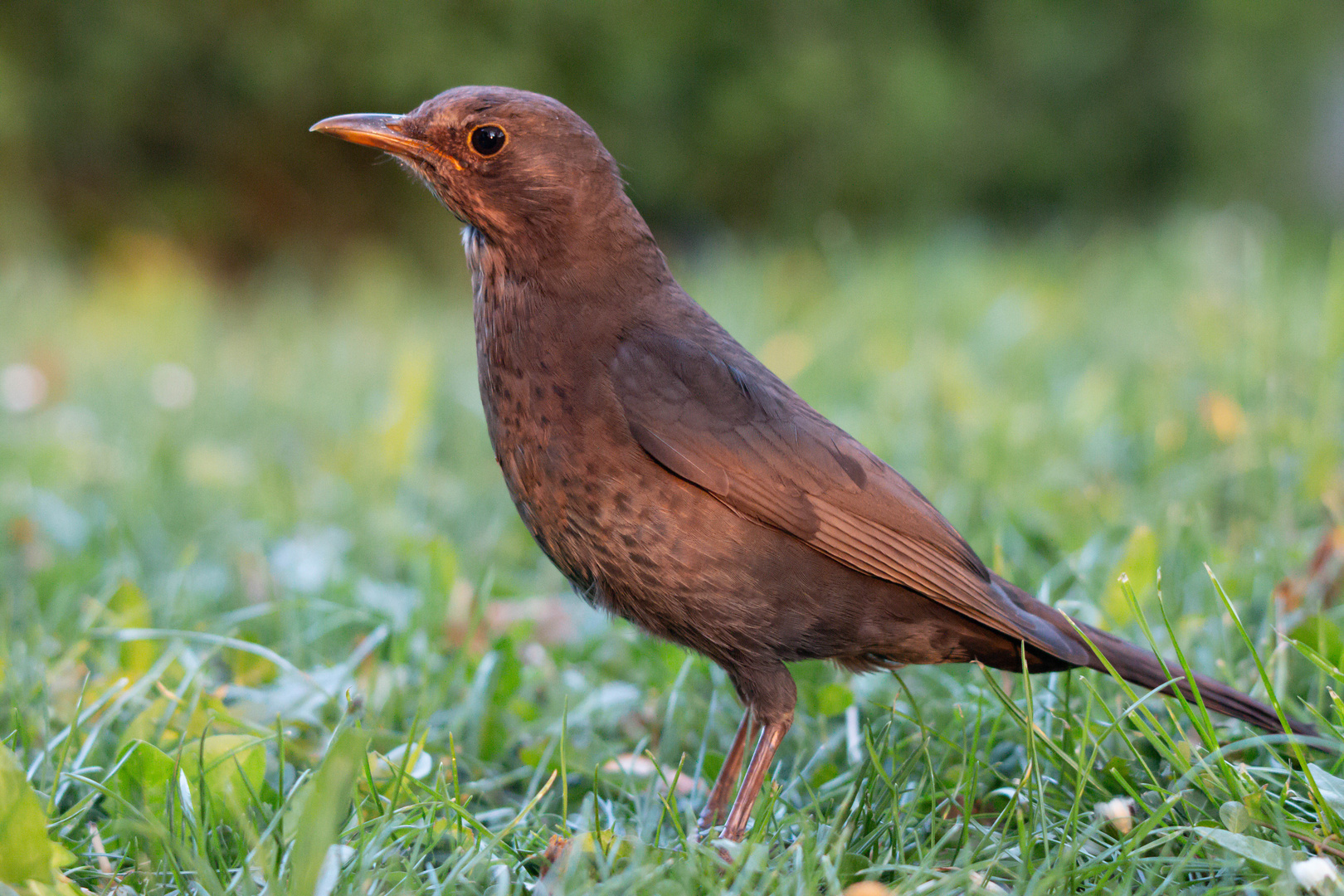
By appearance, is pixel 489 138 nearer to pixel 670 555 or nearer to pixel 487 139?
pixel 487 139

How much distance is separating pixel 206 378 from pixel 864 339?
10.2 feet

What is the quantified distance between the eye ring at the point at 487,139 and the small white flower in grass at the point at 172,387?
123 inches

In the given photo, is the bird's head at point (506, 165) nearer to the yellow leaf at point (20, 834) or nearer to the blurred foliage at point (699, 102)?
the yellow leaf at point (20, 834)

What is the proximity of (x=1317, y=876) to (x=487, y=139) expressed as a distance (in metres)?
1.82

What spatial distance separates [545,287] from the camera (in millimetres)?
2203

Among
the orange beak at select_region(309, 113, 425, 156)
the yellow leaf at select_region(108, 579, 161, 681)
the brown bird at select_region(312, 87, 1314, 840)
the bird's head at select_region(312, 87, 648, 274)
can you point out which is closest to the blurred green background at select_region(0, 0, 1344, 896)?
the yellow leaf at select_region(108, 579, 161, 681)

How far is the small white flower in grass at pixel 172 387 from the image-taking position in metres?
5.01

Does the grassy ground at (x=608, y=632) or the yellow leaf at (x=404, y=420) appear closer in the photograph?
the grassy ground at (x=608, y=632)

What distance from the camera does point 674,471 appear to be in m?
2.07

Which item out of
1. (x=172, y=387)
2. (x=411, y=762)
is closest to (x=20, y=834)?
(x=411, y=762)

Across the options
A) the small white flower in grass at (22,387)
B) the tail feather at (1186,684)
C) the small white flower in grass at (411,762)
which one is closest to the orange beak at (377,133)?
the small white flower in grass at (411,762)

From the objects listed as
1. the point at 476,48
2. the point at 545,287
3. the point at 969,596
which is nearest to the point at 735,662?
the point at 969,596

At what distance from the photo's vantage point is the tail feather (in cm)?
203

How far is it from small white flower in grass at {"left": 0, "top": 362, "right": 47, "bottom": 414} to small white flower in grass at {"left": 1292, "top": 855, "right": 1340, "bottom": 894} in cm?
488
